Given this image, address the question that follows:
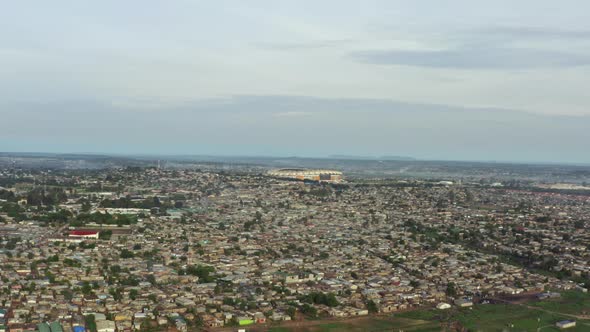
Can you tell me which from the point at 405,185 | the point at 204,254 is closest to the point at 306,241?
the point at 204,254

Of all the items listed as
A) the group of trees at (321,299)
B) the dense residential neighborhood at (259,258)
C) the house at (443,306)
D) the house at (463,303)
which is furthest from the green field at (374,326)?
the house at (463,303)

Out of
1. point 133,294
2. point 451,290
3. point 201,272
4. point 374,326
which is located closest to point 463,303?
point 451,290

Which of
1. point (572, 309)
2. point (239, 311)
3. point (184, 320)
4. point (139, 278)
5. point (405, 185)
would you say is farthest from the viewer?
point (405, 185)

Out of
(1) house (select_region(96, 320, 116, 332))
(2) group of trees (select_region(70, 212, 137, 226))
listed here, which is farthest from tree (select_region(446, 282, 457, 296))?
(2) group of trees (select_region(70, 212, 137, 226))

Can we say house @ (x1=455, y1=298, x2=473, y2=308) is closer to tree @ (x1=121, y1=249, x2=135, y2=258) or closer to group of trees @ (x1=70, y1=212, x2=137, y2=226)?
tree @ (x1=121, y1=249, x2=135, y2=258)

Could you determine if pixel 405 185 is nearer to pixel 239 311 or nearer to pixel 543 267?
pixel 543 267

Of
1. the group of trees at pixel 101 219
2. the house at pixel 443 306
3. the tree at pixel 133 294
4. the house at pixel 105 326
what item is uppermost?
the group of trees at pixel 101 219

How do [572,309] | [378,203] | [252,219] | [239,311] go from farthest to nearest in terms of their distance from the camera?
[378,203], [252,219], [572,309], [239,311]

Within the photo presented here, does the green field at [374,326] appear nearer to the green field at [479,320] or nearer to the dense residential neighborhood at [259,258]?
the green field at [479,320]

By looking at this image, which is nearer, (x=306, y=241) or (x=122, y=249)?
(x=122, y=249)
